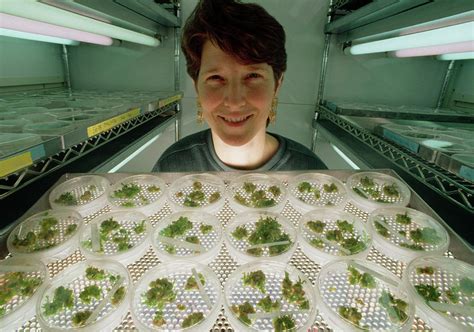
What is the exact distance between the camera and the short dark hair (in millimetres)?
1152

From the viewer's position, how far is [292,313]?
2.14 feet

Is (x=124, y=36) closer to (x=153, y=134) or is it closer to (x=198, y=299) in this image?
(x=153, y=134)

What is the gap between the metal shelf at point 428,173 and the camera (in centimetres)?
94

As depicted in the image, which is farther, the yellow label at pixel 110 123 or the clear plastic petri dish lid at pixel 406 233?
the yellow label at pixel 110 123

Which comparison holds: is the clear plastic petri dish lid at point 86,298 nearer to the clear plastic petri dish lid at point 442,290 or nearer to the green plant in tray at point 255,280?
the green plant in tray at point 255,280

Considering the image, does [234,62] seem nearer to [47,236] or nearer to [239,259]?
[239,259]

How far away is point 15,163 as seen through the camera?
80 cm

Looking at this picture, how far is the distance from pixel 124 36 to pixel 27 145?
1190 mm

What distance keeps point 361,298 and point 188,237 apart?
0.54 meters

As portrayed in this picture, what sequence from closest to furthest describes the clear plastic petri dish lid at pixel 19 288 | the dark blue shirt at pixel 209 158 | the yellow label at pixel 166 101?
the clear plastic petri dish lid at pixel 19 288 → the dark blue shirt at pixel 209 158 → the yellow label at pixel 166 101

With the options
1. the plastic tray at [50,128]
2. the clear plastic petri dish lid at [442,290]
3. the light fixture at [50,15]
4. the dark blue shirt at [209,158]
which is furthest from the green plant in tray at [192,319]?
the light fixture at [50,15]

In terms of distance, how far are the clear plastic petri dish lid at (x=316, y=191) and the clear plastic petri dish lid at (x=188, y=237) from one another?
0.35 meters

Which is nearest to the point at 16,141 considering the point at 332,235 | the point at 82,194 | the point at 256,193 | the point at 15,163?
the point at 15,163

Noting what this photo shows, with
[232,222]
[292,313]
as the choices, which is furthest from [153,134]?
[292,313]
